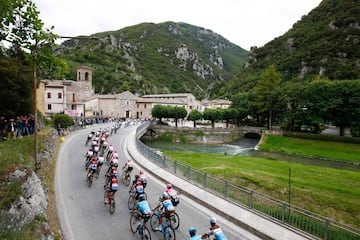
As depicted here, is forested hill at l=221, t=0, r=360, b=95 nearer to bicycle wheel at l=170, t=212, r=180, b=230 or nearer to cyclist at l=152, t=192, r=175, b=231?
bicycle wheel at l=170, t=212, r=180, b=230

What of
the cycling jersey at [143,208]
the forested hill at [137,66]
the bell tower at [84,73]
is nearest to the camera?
the cycling jersey at [143,208]

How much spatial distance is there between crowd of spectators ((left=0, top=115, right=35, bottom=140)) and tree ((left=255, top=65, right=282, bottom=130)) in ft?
181

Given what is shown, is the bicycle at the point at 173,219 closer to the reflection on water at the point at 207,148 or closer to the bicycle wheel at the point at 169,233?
the bicycle wheel at the point at 169,233

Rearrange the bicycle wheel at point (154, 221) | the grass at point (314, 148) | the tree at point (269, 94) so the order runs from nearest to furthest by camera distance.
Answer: the bicycle wheel at point (154, 221) → the grass at point (314, 148) → the tree at point (269, 94)

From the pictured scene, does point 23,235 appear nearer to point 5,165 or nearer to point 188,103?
point 5,165

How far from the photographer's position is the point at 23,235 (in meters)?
6.84

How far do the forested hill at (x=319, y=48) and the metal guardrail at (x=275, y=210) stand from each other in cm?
8701

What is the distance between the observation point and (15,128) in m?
19.3

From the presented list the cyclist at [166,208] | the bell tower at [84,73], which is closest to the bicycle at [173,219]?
the cyclist at [166,208]

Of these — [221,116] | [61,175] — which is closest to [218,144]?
[221,116]

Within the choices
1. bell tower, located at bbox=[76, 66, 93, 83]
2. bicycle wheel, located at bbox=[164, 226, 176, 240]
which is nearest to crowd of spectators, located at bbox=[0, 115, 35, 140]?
bicycle wheel, located at bbox=[164, 226, 176, 240]

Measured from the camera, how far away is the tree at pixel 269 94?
62.6m

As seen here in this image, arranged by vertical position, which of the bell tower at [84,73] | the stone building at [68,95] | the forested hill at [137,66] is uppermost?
the forested hill at [137,66]

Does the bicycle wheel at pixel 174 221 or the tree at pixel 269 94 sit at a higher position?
the tree at pixel 269 94
